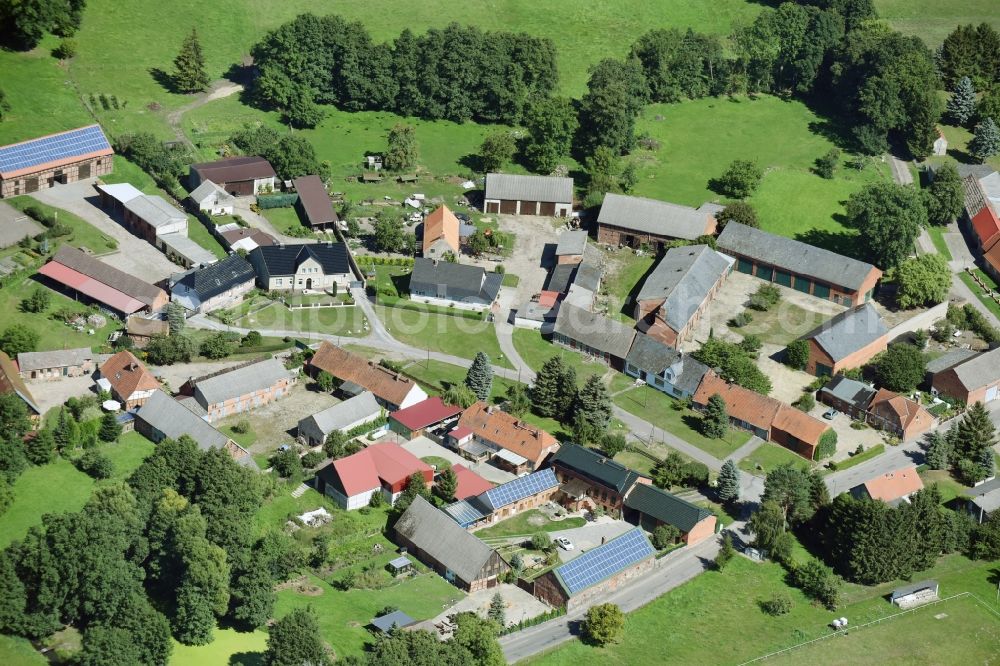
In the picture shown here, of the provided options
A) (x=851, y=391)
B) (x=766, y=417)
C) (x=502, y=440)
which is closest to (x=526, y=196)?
(x=502, y=440)

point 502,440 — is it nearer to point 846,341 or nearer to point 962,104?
point 846,341

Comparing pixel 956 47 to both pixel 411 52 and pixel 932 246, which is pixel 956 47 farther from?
pixel 411 52

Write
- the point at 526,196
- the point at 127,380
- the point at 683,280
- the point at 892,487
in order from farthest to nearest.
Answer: the point at 526,196, the point at 683,280, the point at 127,380, the point at 892,487

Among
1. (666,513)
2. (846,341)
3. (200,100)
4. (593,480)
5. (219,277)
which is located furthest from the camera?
(200,100)

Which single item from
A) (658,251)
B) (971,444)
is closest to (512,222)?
(658,251)

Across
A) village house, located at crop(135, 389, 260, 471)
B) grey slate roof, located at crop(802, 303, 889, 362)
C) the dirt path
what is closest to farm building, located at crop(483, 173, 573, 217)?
grey slate roof, located at crop(802, 303, 889, 362)

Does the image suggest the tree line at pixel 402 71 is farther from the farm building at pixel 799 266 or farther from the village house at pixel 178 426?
the village house at pixel 178 426

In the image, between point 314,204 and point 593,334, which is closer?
point 593,334

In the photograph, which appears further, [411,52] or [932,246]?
[411,52]

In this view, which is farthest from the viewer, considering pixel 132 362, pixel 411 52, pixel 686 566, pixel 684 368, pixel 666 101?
pixel 666 101
